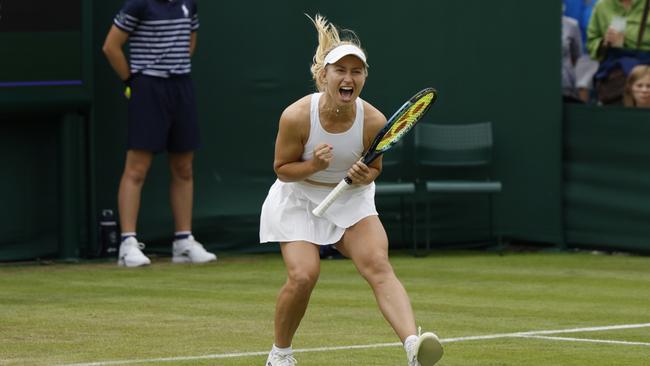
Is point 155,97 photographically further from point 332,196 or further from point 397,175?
point 332,196

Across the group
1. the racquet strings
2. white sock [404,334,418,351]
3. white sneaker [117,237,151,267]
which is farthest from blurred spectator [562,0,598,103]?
white sock [404,334,418,351]

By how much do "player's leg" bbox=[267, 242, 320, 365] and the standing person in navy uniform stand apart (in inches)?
208

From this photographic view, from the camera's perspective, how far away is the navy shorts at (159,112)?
12.3 m

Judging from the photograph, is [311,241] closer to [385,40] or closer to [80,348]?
[80,348]

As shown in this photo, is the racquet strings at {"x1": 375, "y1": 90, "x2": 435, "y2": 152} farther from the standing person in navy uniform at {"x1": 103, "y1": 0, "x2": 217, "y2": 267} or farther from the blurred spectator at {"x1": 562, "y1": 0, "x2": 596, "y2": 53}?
the blurred spectator at {"x1": 562, "y1": 0, "x2": 596, "y2": 53}

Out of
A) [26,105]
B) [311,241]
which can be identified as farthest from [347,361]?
[26,105]

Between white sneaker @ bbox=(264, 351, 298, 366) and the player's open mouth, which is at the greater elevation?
the player's open mouth

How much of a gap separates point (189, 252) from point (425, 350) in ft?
20.9

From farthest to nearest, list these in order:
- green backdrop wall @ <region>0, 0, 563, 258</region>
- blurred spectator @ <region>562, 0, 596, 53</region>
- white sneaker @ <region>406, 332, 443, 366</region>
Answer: blurred spectator @ <region>562, 0, 596, 53</region>, green backdrop wall @ <region>0, 0, 563, 258</region>, white sneaker @ <region>406, 332, 443, 366</region>

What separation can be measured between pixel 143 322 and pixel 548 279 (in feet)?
12.5

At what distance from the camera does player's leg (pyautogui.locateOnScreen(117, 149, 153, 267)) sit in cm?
1237

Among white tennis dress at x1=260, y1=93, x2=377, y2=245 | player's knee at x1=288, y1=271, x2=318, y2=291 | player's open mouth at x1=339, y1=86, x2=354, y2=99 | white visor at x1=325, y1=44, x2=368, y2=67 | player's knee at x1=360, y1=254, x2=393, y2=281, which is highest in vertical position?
white visor at x1=325, y1=44, x2=368, y2=67

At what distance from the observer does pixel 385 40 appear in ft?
45.6

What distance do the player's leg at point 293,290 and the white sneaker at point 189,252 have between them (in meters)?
5.49
